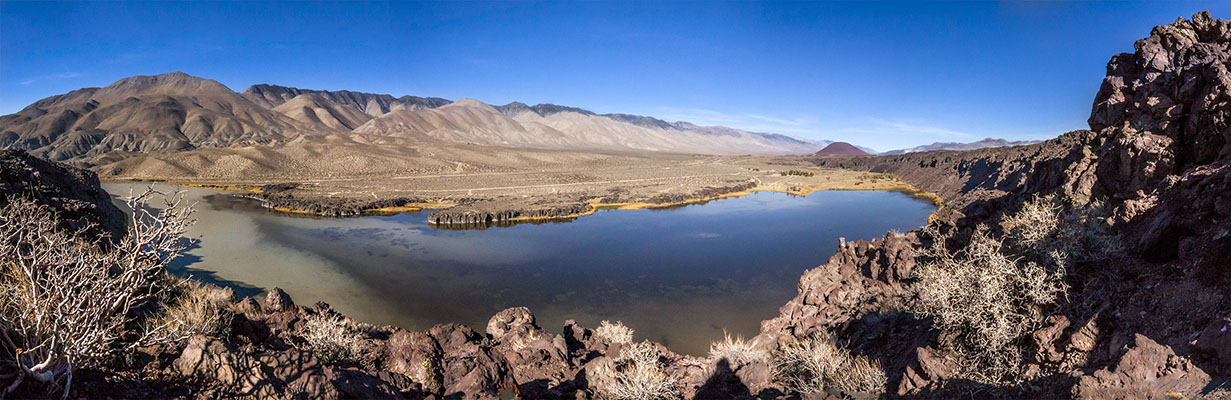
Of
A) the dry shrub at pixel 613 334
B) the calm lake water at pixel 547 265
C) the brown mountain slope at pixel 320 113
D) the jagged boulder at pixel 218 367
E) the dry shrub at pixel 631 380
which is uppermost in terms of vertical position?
the brown mountain slope at pixel 320 113

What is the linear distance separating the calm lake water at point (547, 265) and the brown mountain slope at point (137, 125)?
290 ft

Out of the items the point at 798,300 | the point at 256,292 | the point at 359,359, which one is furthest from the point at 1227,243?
the point at 256,292

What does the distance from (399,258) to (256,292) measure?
5.27 meters

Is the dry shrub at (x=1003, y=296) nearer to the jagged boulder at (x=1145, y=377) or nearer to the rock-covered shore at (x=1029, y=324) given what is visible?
the rock-covered shore at (x=1029, y=324)

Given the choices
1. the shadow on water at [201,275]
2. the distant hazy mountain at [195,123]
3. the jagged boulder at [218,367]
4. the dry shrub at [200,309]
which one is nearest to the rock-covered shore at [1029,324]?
the jagged boulder at [218,367]

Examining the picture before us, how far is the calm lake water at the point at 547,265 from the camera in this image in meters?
13.8

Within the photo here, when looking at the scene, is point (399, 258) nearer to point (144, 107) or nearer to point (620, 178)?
point (620, 178)

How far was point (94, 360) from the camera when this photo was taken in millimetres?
4023

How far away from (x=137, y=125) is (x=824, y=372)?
475 ft

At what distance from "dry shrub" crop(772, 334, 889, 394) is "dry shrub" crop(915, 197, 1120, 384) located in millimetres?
936

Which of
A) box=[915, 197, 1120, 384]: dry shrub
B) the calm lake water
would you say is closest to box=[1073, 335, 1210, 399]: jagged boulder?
box=[915, 197, 1120, 384]: dry shrub

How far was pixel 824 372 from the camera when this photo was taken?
6.34 metres

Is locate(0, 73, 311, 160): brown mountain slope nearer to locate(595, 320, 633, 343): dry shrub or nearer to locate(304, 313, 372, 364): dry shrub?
locate(304, 313, 372, 364): dry shrub

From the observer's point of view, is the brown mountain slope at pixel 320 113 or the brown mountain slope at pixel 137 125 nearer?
the brown mountain slope at pixel 137 125
